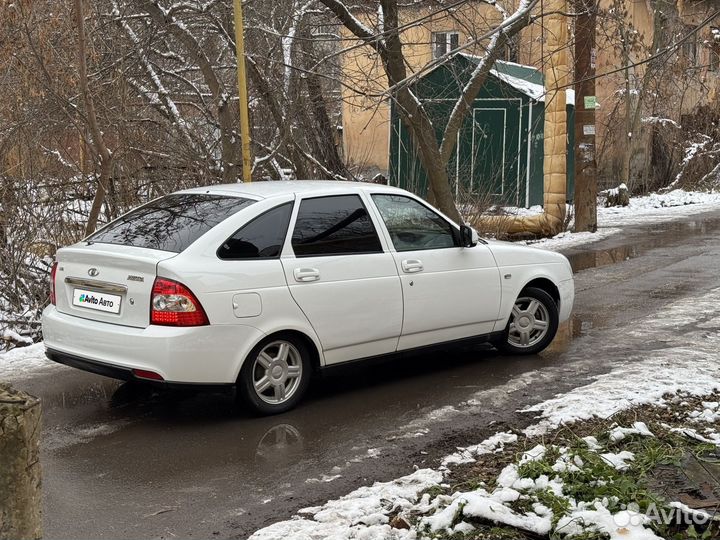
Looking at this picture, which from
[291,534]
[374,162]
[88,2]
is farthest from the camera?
[374,162]

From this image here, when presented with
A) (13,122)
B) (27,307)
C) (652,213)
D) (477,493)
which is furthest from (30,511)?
(652,213)

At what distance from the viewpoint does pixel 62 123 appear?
11.5 meters

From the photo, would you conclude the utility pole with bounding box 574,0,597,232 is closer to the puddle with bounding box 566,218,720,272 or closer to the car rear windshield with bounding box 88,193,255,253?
Answer: the puddle with bounding box 566,218,720,272

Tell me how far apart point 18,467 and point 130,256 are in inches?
118

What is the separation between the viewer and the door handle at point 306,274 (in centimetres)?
632

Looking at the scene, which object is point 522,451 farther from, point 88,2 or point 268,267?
point 88,2

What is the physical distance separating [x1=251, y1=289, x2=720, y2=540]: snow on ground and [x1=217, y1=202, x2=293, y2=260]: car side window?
193 cm

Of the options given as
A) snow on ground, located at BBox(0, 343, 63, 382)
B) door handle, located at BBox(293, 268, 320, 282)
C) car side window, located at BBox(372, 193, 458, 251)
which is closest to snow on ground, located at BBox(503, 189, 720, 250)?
car side window, located at BBox(372, 193, 458, 251)

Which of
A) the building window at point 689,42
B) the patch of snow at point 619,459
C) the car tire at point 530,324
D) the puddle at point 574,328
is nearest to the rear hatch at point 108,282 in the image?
the patch of snow at point 619,459

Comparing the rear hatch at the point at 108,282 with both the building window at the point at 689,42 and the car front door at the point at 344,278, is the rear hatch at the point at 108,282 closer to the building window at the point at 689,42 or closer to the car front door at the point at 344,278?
the car front door at the point at 344,278

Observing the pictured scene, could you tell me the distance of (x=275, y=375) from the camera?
629cm

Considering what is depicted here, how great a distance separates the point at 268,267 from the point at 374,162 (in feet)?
67.5

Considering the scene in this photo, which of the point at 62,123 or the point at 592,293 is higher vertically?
the point at 62,123

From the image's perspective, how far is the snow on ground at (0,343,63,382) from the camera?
7.72m
